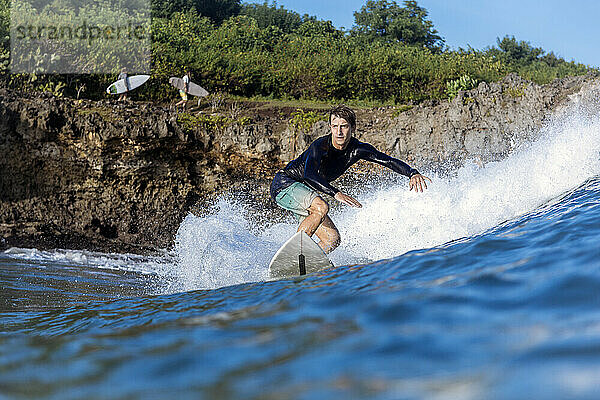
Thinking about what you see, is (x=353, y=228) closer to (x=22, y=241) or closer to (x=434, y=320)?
(x=434, y=320)

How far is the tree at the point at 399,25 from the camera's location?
31125 millimetres

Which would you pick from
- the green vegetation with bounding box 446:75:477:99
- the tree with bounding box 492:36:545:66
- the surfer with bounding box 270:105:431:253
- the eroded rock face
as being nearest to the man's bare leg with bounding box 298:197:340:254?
the surfer with bounding box 270:105:431:253

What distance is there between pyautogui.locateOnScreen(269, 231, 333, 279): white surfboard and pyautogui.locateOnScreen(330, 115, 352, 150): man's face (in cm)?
130

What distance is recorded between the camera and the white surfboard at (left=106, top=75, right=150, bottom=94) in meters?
13.1

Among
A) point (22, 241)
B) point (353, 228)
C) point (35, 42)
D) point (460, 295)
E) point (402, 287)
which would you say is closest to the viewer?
point (460, 295)

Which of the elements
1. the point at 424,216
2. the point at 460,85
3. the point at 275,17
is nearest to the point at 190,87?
the point at 460,85

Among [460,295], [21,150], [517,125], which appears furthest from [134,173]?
[460,295]

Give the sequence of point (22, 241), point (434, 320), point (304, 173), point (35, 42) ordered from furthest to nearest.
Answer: point (35, 42) < point (22, 241) < point (304, 173) < point (434, 320)

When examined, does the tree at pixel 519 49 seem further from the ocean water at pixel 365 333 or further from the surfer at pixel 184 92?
the ocean water at pixel 365 333

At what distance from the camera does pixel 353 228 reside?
306 inches

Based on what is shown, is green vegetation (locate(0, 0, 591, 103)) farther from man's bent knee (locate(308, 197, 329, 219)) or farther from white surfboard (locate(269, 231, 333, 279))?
white surfboard (locate(269, 231, 333, 279))

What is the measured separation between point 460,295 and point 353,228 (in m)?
5.80

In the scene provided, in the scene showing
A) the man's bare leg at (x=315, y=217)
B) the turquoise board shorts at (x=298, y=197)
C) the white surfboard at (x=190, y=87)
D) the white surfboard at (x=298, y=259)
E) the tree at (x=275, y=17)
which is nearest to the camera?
the white surfboard at (x=298, y=259)

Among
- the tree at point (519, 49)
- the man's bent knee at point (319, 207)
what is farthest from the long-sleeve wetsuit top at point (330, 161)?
the tree at point (519, 49)
